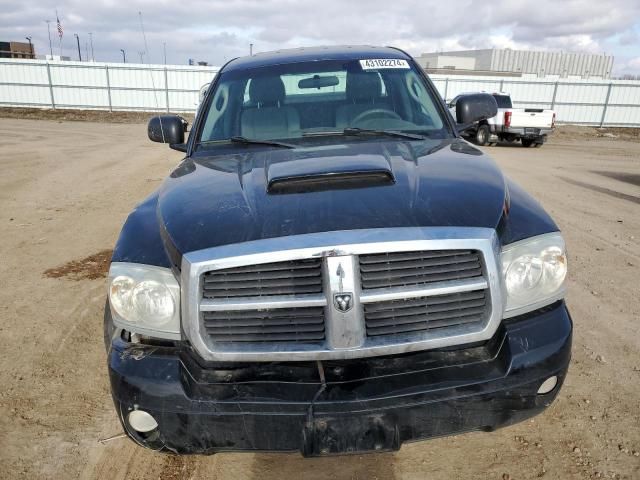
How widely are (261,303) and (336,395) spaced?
423 mm

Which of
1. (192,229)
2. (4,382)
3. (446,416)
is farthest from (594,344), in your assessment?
(4,382)

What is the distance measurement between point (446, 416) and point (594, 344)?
213 centimetres

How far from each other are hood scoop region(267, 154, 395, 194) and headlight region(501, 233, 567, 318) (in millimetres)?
592

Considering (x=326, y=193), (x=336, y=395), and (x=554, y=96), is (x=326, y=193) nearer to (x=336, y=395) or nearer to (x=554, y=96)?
(x=336, y=395)

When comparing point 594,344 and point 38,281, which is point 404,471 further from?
point 38,281

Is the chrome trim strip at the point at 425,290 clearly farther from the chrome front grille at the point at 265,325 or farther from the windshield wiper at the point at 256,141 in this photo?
the windshield wiper at the point at 256,141

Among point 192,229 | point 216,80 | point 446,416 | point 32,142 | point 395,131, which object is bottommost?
point 32,142

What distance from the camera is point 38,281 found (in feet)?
15.1

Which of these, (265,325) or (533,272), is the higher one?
(533,272)

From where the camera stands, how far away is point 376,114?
10.7 feet

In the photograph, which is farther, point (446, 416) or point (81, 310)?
point (81, 310)

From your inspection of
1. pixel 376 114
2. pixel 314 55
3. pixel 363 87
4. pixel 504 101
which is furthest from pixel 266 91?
pixel 504 101

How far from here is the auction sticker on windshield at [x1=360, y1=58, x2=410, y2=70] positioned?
3512 millimetres

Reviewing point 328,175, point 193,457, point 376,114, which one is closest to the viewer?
point 328,175
